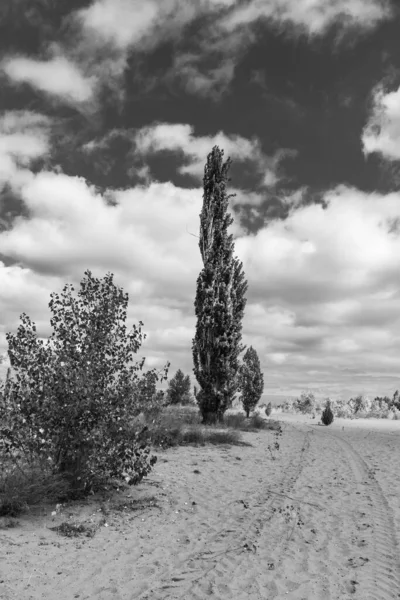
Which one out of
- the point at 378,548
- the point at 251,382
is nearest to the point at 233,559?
the point at 378,548

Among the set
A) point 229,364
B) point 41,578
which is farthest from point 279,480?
point 229,364

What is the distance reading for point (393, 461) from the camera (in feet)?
48.4

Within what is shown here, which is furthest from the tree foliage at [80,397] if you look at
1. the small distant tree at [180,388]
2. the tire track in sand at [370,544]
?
the small distant tree at [180,388]

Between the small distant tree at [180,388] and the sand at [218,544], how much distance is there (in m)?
37.8

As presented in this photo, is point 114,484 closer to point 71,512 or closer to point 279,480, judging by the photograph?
point 71,512

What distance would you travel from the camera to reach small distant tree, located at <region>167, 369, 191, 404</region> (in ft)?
158

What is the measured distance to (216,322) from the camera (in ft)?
76.6

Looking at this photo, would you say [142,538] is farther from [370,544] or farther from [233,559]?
[370,544]

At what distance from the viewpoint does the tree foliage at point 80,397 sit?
7480mm

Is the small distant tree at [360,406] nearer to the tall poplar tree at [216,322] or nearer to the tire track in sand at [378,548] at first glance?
the tall poplar tree at [216,322]

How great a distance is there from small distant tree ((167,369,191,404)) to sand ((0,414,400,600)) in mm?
37777

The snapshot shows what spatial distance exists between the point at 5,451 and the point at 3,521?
3.79 feet

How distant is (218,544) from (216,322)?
17.4 meters

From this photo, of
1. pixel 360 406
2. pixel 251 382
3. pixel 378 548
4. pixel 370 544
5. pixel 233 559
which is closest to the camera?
pixel 233 559
